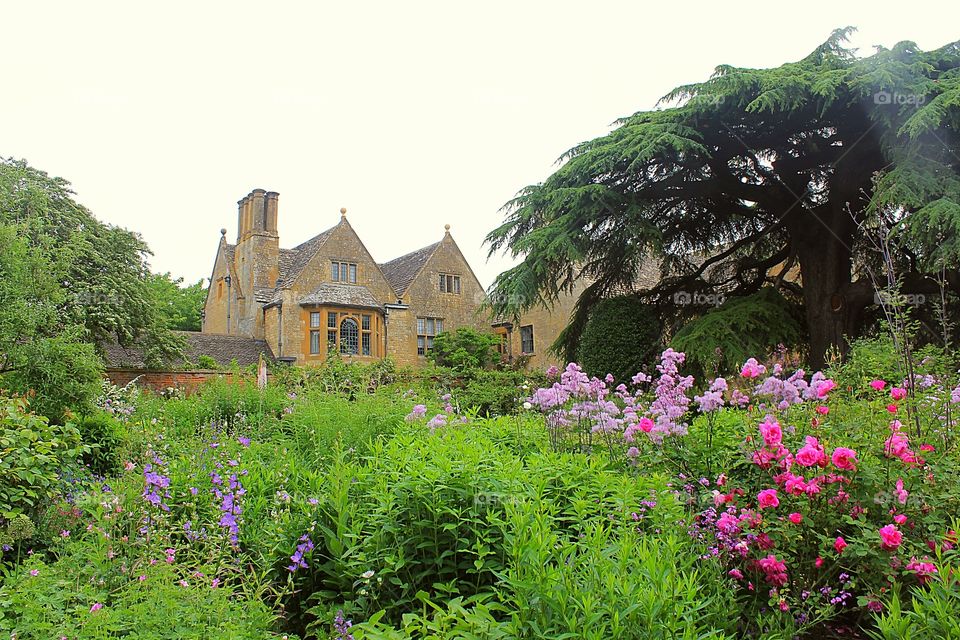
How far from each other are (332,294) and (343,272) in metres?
1.88

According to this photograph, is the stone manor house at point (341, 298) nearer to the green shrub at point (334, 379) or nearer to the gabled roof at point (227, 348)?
the gabled roof at point (227, 348)

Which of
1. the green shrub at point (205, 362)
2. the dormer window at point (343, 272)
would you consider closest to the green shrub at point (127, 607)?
the green shrub at point (205, 362)

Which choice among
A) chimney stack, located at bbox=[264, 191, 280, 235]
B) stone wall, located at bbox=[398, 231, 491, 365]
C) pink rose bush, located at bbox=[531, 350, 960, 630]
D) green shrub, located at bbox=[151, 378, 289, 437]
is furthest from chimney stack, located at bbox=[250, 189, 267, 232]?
pink rose bush, located at bbox=[531, 350, 960, 630]

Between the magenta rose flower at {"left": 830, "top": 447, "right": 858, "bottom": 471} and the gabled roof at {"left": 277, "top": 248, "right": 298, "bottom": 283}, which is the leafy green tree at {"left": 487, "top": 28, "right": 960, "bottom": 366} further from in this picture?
the gabled roof at {"left": 277, "top": 248, "right": 298, "bottom": 283}

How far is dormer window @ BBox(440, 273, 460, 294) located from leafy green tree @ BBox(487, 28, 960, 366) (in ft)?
55.8

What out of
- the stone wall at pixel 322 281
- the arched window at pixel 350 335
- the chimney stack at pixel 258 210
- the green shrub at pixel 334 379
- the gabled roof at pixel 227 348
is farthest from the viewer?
the chimney stack at pixel 258 210

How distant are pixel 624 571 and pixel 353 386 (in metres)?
8.91

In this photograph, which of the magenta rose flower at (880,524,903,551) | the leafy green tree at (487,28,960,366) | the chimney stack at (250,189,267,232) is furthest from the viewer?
the chimney stack at (250,189,267,232)

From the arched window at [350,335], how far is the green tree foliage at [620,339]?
16.0 m

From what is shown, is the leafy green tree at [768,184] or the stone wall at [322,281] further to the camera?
the stone wall at [322,281]

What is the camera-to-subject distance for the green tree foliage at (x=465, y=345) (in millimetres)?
30516

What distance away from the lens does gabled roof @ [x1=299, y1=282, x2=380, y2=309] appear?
94.7 feet

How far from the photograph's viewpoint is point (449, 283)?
33531 millimetres

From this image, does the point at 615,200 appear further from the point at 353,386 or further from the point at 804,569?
the point at 804,569
